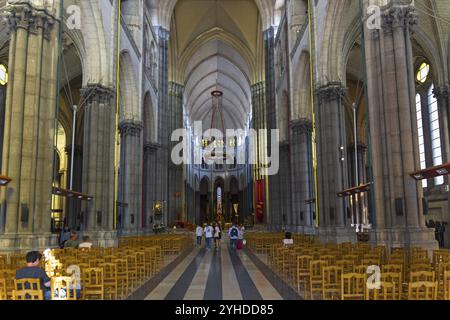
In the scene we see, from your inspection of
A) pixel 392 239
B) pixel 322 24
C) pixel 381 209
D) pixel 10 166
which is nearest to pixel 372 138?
pixel 381 209

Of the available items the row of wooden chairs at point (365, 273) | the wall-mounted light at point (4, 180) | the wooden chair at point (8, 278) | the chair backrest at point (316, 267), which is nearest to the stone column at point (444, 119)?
the row of wooden chairs at point (365, 273)

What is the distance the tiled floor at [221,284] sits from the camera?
9.85 metres

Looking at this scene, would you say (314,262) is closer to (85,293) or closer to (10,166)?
(85,293)

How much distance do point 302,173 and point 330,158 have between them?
29.3 feet

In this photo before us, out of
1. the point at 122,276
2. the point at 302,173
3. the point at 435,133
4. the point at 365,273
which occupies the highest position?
the point at 435,133

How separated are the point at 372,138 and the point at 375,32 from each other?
4.03 meters

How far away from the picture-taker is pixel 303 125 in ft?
104

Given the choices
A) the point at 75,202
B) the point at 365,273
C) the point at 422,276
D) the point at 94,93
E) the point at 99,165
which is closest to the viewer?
the point at 422,276

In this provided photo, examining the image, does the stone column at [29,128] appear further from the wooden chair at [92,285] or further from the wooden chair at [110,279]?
the wooden chair at [92,285]

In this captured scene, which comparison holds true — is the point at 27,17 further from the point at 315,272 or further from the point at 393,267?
the point at 393,267

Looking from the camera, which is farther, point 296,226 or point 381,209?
point 296,226

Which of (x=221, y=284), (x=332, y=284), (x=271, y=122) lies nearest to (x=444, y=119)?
(x=271, y=122)

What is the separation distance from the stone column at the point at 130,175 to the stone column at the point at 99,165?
7.15 metres
